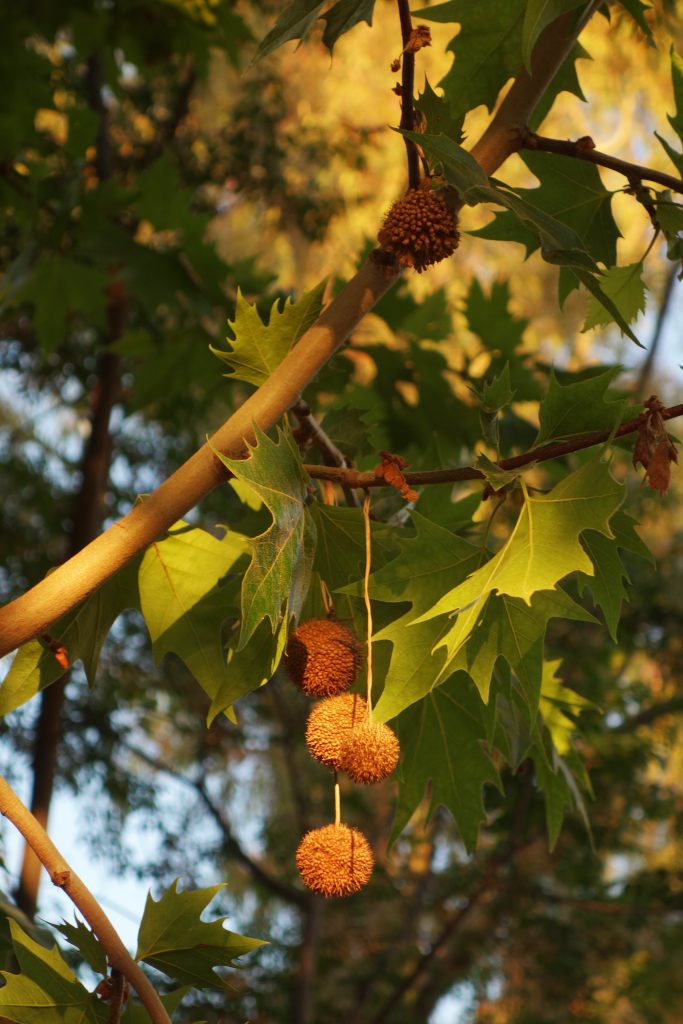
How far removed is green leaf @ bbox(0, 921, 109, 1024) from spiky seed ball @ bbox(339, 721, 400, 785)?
9.0 inches

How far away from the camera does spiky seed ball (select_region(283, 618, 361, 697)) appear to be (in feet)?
2.32

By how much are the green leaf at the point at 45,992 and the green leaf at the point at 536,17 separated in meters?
0.62

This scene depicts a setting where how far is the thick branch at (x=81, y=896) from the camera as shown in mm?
667

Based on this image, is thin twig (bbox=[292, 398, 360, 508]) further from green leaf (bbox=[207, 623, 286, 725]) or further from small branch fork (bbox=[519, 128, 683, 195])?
small branch fork (bbox=[519, 128, 683, 195])

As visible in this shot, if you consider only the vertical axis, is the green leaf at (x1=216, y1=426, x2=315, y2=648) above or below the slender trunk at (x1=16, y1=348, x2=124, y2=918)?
below

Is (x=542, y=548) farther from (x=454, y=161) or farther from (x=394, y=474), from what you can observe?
(x=454, y=161)

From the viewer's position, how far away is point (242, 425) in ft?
2.35

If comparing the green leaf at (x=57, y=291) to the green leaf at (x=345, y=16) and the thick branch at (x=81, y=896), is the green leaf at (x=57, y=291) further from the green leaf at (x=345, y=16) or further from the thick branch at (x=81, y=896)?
the thick branch at (x=81, y=896)

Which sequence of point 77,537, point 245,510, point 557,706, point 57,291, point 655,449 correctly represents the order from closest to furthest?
point 655,449 < point 557,706 < point 57,291 < point 77,537 < point 245,510

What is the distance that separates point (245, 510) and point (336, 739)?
201 centimetres


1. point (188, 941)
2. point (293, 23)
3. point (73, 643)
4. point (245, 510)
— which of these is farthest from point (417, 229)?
point (245, 510)

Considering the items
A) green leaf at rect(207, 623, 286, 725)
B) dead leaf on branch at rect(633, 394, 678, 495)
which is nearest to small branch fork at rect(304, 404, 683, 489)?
dead leaf on branch at rect(633, 394, 678, 495)

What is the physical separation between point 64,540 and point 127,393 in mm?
365

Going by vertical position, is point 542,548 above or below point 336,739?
above
